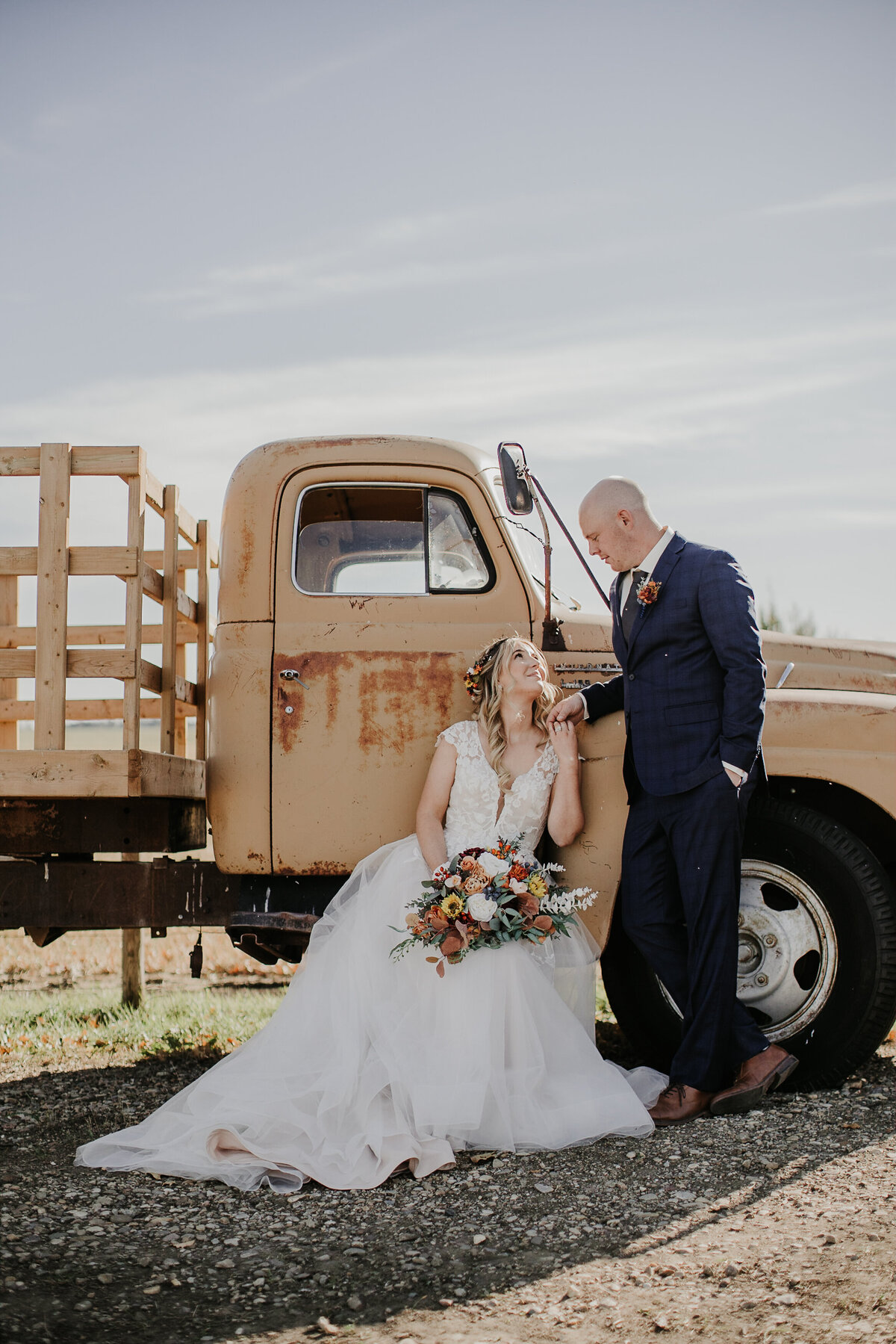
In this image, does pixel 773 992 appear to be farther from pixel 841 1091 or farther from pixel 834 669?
pixel 834 669

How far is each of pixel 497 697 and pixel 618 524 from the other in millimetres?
718

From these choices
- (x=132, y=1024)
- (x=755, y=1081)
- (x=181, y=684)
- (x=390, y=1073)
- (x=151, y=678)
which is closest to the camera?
(x=390, y=1073)

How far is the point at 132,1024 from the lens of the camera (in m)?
5.54

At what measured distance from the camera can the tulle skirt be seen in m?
3.22

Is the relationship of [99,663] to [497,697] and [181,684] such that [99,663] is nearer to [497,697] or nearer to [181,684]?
[181,684]

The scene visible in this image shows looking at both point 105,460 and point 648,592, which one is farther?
point 105,460

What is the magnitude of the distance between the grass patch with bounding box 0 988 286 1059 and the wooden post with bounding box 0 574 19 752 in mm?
1446

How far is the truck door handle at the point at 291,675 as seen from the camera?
3.83 m

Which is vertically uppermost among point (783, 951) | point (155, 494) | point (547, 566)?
point (155, 494)

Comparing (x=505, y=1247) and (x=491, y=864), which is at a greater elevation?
(x=491, y=864)

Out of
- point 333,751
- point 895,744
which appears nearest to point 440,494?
point 333,751

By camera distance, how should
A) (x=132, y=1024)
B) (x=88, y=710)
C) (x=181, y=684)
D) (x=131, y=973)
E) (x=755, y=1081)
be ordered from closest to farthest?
(x=755, y=1081) → (x=181, y=684) → (x=132, y=1024) → (x=131, y=973) → (x=88, y=710)

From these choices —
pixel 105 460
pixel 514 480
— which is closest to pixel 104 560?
pixel 105 460

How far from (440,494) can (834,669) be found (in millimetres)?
1647
